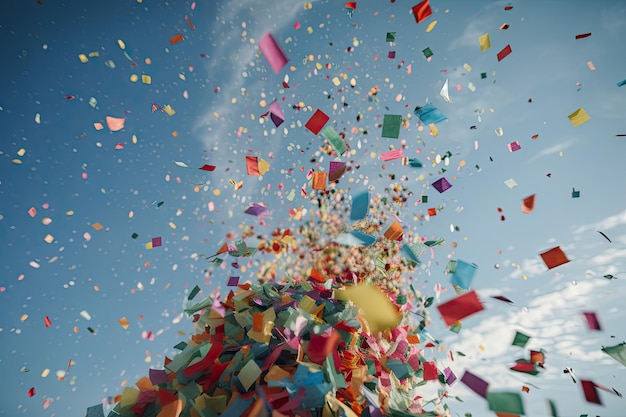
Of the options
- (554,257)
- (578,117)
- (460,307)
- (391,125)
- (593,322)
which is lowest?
(593,322)

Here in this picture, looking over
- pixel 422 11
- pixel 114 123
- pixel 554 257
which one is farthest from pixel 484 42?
pixel 114 123

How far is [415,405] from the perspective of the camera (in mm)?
3461

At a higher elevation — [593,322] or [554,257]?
[554,257]

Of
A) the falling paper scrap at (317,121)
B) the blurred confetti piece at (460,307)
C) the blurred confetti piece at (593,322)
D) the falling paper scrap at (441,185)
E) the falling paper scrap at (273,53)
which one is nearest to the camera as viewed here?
the blurred confetti piece at (460,307)

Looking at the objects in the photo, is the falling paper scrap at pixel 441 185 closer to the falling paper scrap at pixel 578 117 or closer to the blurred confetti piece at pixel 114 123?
the falling paper scrap at pixel 578 117

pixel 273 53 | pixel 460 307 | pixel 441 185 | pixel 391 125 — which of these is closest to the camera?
pixel 460 307

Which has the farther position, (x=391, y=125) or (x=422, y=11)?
(x=422, y=11)

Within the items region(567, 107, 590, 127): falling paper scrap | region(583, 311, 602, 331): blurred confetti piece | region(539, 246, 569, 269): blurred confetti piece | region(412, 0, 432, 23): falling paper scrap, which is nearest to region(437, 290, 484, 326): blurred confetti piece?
region(539, 246, 569, 269): blurred confetti piece

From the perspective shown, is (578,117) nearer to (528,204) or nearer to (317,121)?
(528,204)

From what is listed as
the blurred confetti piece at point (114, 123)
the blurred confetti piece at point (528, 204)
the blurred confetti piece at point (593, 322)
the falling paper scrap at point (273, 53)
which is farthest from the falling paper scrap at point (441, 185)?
the blurred confetti piece at point (114, 123)

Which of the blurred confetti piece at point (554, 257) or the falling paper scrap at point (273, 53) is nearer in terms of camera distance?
the falling paper scrap at point (273, 53)

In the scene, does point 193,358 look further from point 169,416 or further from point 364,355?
point 364,355

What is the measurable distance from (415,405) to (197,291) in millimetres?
2807

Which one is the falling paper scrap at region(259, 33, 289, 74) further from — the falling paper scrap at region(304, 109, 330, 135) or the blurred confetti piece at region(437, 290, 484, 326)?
the blurred confetti piece at region(437, 290, 484, 326)
